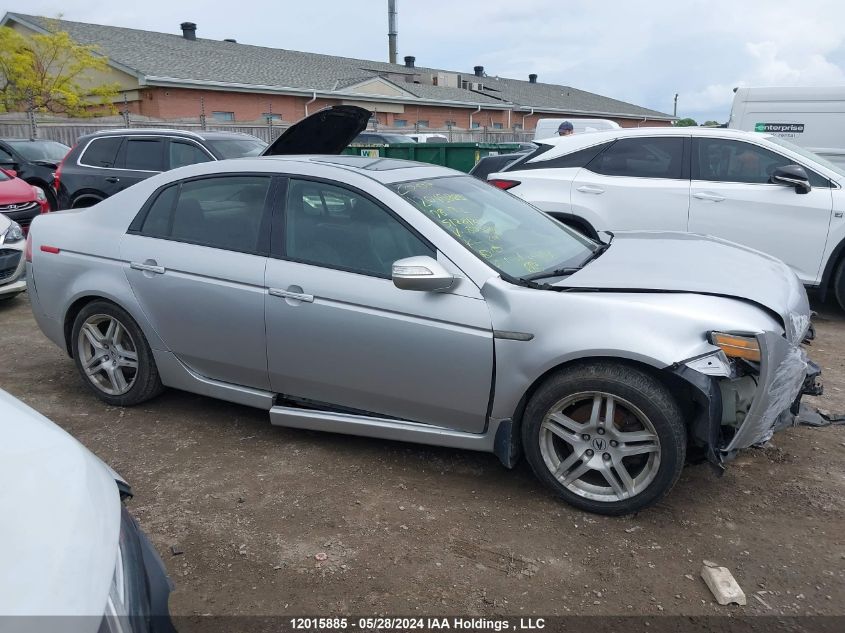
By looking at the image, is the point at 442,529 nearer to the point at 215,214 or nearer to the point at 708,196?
the point at 215,214

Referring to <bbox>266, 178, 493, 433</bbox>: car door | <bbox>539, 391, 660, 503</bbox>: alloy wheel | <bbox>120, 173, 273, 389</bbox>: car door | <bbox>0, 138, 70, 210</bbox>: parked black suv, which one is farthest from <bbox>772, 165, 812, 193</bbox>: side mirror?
<bbox>0, 138, 70, 210</bbox>: parked black suv

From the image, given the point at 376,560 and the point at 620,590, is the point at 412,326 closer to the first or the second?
the point at 376,560

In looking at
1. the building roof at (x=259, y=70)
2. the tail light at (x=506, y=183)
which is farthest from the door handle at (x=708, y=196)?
the building roof at (x=259, y=70)

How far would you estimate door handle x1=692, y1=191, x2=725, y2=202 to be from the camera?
22.2 ft

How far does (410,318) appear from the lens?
348 centimetres

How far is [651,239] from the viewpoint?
14.5 feet

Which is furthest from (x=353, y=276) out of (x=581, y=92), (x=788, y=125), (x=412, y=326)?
(x=581, y=92)

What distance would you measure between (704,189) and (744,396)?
4238 millimetres

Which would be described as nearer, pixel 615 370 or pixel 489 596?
pixel 489 596

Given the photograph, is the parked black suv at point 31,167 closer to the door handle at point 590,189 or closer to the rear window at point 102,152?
the rear window at point 102,152

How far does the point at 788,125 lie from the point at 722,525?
28.9 feet

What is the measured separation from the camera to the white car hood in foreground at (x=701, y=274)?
3.36 m

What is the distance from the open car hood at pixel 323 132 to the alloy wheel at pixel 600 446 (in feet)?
11.5

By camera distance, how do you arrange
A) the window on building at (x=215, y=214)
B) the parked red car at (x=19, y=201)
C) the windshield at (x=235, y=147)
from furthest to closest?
1. the parked red car at (x=19, y=201)
2. the windshield at (x=235, y=147)
3. the window on building at (x=215, y=214)
